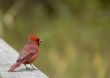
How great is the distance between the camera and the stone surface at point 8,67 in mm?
4801

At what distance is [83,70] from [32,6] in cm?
433

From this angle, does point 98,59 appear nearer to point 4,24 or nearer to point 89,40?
point 89,40

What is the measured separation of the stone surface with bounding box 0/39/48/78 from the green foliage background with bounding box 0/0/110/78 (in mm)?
2399

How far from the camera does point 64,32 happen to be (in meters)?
10.3

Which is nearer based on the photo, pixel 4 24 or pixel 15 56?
pixel 15 56

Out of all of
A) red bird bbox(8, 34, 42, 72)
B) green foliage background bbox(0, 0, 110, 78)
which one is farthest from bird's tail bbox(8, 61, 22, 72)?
green foliage background bbox(0, 0, 110, 78)

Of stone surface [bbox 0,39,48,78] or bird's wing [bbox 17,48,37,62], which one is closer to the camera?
stone surface [bbox 0,39,48,78]

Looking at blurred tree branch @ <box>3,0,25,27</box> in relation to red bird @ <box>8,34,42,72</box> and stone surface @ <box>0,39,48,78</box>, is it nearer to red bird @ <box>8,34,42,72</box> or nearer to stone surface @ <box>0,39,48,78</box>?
Answer: stone surface @ <box>0,39,48,78</box>

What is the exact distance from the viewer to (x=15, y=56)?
18.2ft

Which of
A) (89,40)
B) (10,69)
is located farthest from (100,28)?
(10,69)

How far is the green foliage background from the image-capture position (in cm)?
852

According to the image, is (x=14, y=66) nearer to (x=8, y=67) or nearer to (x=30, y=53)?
(x=8, y=67)

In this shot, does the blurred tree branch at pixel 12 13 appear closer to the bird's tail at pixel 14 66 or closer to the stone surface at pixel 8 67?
the stone surface at pixel 8 67

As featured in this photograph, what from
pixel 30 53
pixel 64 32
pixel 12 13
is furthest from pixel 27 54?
pixel 12 13
